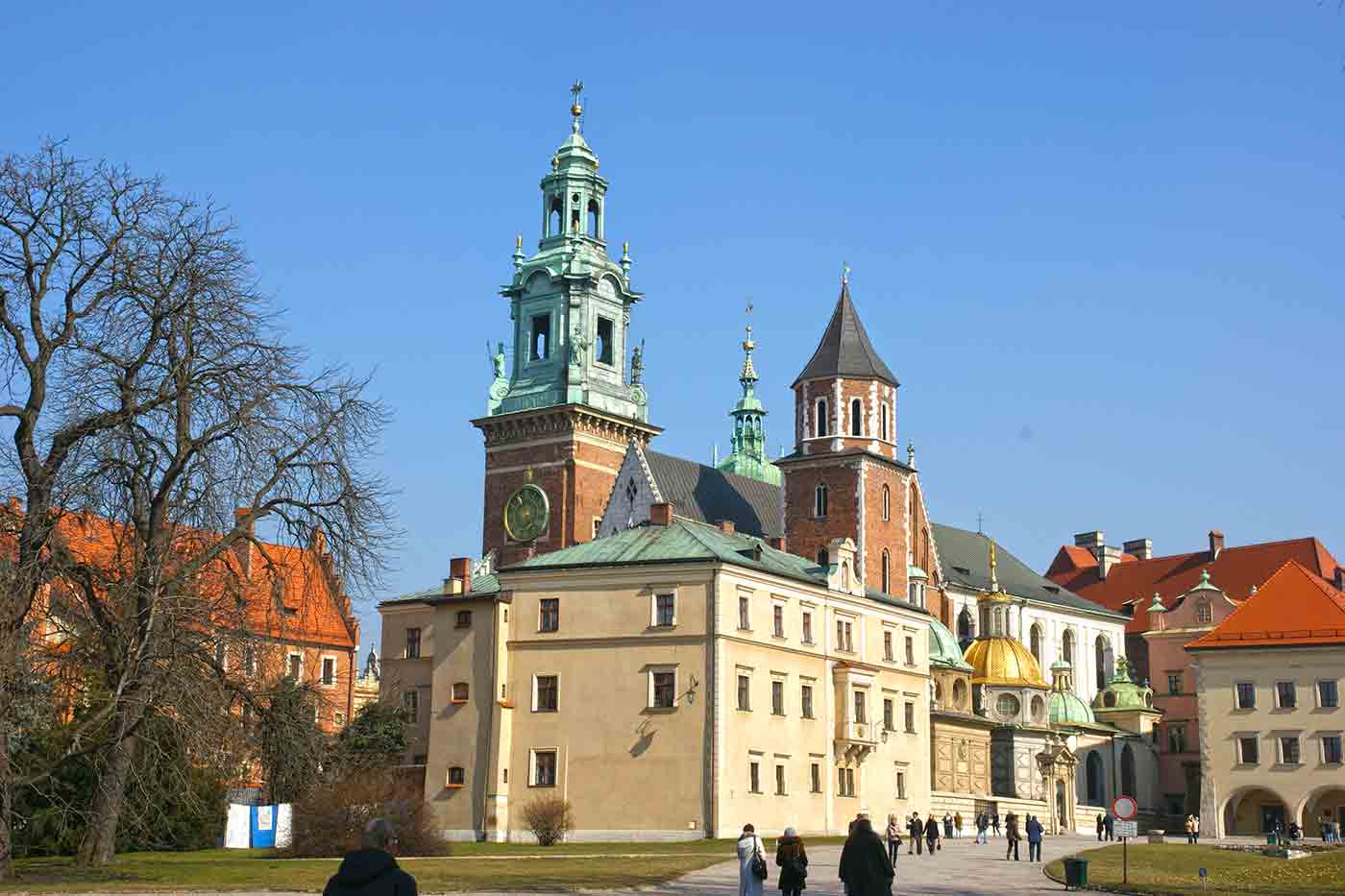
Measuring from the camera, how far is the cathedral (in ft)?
195

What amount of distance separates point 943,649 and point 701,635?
29326 mm

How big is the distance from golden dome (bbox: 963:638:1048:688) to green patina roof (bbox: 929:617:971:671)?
277 cm

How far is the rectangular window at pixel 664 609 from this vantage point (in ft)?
197

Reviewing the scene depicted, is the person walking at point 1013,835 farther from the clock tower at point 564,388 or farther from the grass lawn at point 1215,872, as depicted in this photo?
the clock tower at point 564,388

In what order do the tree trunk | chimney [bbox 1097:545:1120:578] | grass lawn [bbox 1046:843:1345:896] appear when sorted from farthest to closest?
chimney [bbox 1097:545:1120:578] → grass lawn [bbox 1046:843:1345:896] → the tree trunk

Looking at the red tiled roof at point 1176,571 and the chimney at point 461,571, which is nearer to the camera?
the chimney at point 461,571

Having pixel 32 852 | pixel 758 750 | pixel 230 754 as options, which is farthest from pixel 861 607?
pixel 230 754

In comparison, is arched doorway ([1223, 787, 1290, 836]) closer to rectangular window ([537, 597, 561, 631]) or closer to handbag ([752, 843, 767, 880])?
rectangular window ([537, 597, 561, 631])

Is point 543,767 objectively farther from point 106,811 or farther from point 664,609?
point 106,811

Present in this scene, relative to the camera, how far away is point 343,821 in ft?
153

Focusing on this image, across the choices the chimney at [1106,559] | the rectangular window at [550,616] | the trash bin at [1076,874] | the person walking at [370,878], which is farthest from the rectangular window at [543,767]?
the chimney at [1106,559]

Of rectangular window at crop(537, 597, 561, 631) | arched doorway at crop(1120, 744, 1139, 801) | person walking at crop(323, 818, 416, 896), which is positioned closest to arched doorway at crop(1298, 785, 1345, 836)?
arched doorway at crop(1120, 744, 1139, 801)

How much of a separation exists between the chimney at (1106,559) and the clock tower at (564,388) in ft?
173

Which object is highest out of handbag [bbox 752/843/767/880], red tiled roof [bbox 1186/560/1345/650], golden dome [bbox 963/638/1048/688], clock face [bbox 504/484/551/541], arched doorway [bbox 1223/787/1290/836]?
clock face [bbox 504/484/551/541]
